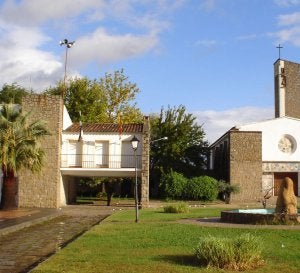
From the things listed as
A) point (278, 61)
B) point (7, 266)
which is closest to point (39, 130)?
point (7, 266)

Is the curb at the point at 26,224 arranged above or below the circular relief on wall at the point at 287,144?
below

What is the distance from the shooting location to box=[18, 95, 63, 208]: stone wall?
109 ft

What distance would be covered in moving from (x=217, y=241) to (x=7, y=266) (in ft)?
14.0

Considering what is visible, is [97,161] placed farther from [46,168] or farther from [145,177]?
[145,177]

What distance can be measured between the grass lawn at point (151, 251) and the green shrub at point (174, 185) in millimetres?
25210

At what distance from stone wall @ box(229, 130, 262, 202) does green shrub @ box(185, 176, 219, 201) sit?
1.77m

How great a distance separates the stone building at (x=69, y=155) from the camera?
33281mm

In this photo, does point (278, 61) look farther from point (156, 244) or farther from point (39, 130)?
point (156, 244)

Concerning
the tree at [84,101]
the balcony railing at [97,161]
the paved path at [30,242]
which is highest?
the tree at [84,101]

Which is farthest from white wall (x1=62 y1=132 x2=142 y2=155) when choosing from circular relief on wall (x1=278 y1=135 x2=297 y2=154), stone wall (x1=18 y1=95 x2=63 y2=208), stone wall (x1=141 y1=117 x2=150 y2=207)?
circular relief on wall (x1=278 y1=135 x2=297 y2=154)

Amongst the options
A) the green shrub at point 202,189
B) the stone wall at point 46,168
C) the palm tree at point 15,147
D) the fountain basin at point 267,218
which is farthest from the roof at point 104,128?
the fountain basin at point 267,218

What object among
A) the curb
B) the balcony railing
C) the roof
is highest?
the roof

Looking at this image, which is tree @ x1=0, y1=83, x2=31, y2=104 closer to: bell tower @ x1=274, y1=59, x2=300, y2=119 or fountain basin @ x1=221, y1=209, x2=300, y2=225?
bell tower @ x1=274, y1=59, x2=300, y2=119

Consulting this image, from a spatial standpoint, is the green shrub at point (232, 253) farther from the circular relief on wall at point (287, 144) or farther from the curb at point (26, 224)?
the circular relief on wall at point (287, 144)
